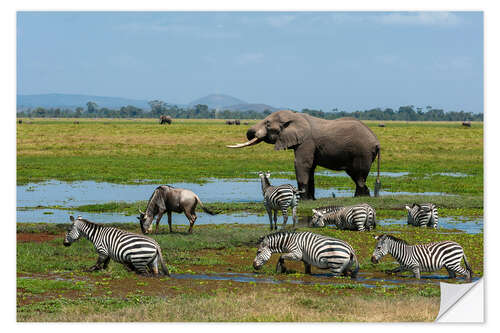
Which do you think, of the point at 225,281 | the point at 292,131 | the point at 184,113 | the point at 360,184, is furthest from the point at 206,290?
the point at 184,113

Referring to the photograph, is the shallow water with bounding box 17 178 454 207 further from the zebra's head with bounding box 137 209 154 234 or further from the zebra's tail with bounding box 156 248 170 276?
the zebra's tail with bounding box 156 248 170 276

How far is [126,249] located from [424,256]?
19.6ft

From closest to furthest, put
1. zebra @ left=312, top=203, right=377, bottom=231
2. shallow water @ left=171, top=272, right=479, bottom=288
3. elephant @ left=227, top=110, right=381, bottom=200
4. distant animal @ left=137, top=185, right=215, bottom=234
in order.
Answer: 1. shallow water @ left=171, top=272, right=479, bottom=288
2. distant animal @ left=137, top=185, right=215, bottom=234
3. zebra @ left=312, top=203, right=377, bottom=231
4. elephant @ left=227, top=110, right=381, bottom=200

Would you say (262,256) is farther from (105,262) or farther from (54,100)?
(54,100)

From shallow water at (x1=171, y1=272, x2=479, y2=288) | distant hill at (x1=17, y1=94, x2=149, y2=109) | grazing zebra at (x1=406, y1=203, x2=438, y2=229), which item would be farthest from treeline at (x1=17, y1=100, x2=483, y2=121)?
shallow water at (x1=171, y1=272, x2=479, y2=288)

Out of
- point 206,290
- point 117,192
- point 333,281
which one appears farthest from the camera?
point 117,192

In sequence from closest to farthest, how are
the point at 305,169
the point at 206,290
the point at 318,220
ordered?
the point at 206,290 < the point at 318,220 < the point at 305,169

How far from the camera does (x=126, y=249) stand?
14203mm

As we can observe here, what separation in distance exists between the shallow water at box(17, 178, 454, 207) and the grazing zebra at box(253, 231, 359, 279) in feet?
39.7

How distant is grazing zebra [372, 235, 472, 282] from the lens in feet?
47.4

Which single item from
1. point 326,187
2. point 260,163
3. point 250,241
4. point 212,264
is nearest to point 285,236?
point 212,264

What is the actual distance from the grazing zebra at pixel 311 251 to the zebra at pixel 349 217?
450cm

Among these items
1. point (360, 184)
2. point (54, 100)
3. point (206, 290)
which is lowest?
point (206, 290)
